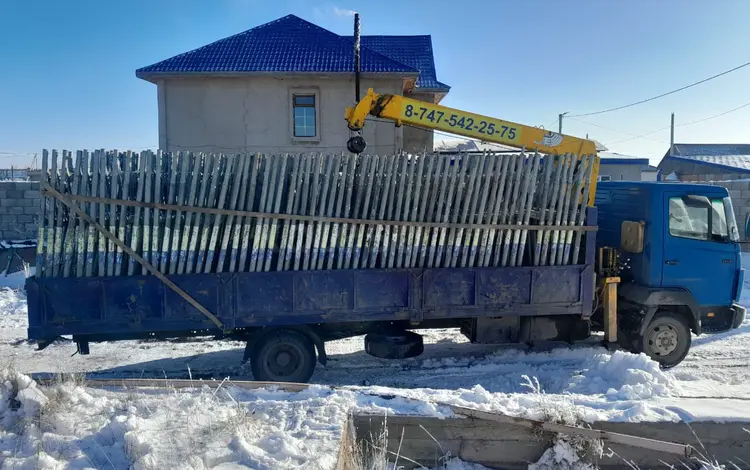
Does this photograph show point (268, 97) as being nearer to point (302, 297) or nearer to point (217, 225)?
point (217, 225)

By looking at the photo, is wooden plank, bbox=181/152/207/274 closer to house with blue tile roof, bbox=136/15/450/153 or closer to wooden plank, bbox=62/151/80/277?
wooden plank, bbox=62/151/80/277

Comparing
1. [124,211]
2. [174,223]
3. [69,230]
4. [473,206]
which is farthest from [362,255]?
[69,230]

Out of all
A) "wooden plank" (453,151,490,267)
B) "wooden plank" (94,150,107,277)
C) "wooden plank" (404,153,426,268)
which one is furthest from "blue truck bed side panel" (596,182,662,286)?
"wooden plank" (94,150,107,277)

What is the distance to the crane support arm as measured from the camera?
677cm

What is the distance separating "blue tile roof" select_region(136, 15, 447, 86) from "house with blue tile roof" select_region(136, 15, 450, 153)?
0.03m

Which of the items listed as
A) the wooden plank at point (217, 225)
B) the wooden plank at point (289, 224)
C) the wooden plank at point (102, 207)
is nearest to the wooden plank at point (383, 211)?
the wooden plank at point (289, 224)

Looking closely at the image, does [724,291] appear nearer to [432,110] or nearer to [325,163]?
[432,110]

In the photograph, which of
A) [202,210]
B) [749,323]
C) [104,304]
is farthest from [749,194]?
[104,304]

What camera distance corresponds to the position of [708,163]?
2841cm

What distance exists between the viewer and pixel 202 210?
5.34m

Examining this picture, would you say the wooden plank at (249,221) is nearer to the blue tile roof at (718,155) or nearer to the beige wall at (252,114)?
the beige wall at (252,114)

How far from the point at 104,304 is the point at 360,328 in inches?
107

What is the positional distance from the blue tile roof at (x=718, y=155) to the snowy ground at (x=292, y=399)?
86.0ft

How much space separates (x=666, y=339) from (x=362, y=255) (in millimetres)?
4051
